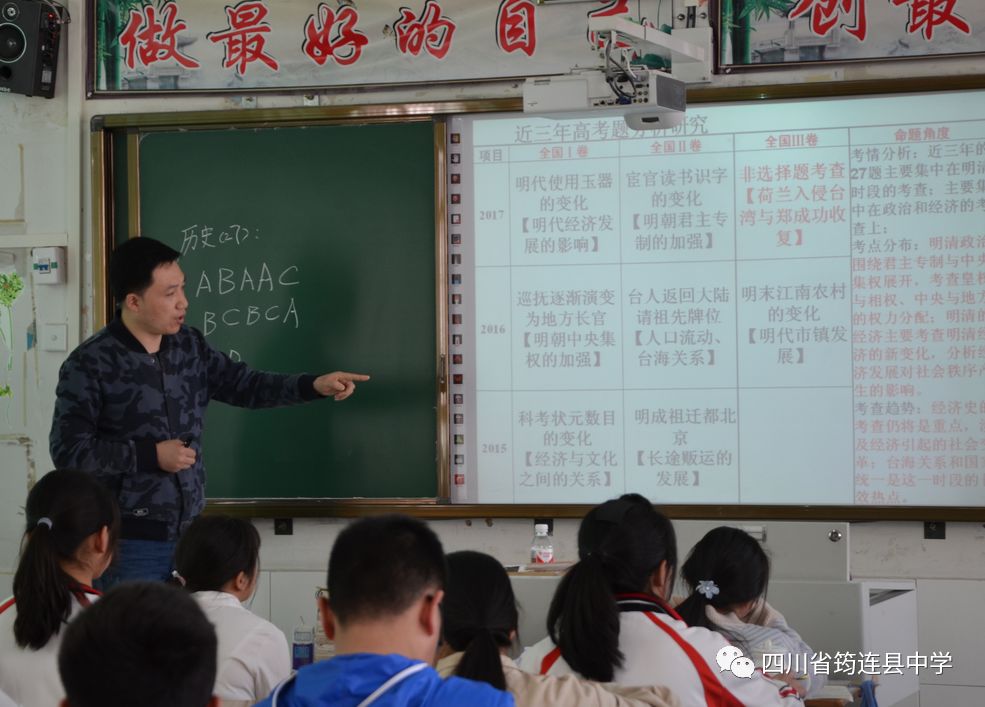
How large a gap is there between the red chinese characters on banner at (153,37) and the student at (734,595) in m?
2.87

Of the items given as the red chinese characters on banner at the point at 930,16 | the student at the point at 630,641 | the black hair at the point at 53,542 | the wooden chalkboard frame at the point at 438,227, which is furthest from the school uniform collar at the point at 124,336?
the red chinese characters on banner at the point at 930,16

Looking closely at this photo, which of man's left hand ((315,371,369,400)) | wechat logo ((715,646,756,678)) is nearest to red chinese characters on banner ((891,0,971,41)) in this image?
man's left hand ((315,371,369,400))

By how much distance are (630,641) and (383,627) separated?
79 cm

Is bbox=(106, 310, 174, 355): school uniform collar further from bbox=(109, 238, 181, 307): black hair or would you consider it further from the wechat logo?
the wechat logo

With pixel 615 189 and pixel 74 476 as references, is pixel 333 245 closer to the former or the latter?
pixel 615 189

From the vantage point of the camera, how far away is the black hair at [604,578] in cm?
203

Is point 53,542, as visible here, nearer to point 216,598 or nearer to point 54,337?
point 216,598

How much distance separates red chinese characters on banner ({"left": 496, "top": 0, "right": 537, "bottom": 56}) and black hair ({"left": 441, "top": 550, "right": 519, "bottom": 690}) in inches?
109

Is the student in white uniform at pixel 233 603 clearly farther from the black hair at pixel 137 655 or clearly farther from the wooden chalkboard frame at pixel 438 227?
the wooden chalkboard frame at pixel 438 227

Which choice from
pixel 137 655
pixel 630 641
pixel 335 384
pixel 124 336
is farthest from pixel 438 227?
pixel 137 655

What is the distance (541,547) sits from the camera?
3.61 metres

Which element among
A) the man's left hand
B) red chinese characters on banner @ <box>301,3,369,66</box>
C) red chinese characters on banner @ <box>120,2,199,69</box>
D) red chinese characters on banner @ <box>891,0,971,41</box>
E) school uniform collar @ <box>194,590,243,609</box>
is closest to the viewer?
school uniform collar @ <box>194,590,243,609</box>

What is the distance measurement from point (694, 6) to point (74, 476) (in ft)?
7.82

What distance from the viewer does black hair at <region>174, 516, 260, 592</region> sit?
237cm
